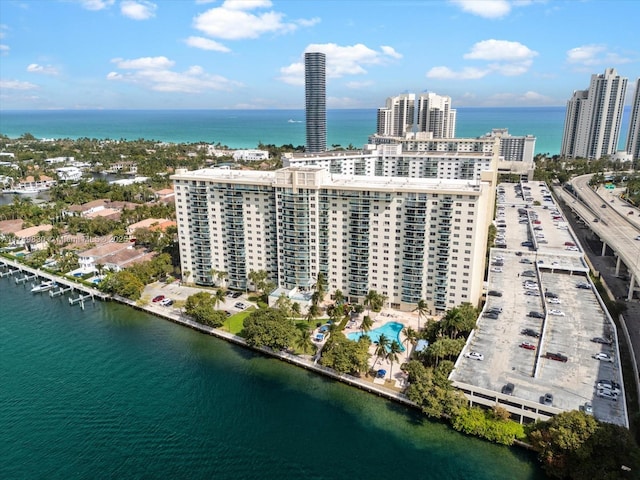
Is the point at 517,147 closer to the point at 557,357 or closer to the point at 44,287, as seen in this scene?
the point at 557,357

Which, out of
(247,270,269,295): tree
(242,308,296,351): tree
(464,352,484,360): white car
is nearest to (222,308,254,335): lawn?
(247,270,269,295): tree

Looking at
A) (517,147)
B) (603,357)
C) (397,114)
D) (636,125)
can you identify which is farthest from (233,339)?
(636,125)

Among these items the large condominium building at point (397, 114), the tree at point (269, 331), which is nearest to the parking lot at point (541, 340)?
the tree at point (269, 331)

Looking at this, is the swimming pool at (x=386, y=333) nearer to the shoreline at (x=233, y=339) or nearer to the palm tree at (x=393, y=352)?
the palm tree at (x=393, y=352)

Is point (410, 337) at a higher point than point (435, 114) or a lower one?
lower

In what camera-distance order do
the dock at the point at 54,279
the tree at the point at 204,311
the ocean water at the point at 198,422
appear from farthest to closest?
the dock at the point at 54,279
the tree at the point at 204,311
the ocean water at the point at 198,422

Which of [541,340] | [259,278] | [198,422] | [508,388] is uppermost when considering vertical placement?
[259,278]
